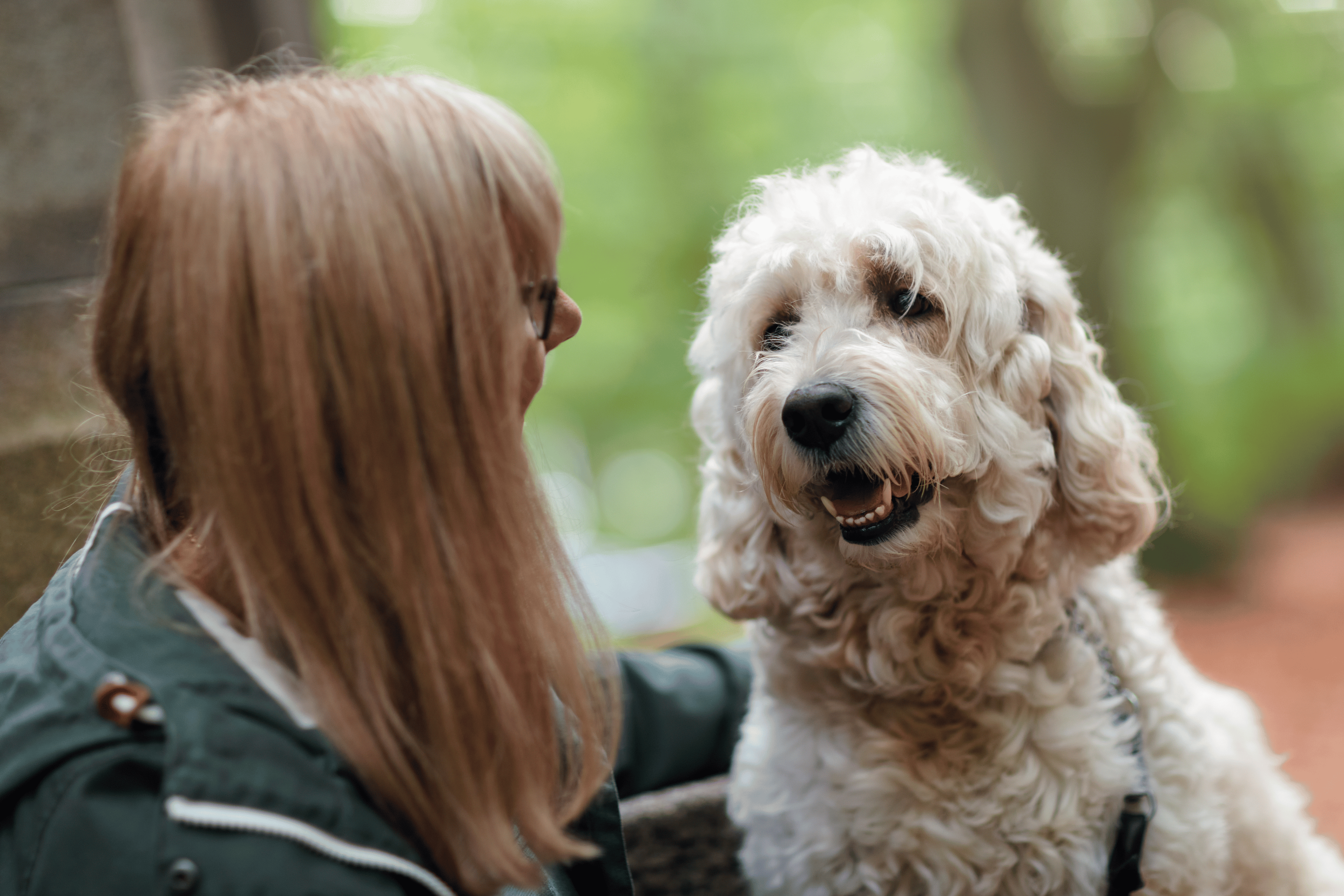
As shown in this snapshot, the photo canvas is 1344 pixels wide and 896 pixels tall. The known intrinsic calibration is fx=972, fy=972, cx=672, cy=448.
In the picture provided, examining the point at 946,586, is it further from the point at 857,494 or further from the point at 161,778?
the point at 161,778

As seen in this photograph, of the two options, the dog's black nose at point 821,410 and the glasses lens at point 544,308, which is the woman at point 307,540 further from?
the dog's black nose at point 821,410

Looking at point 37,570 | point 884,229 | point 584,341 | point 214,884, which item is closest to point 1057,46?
point 584,341

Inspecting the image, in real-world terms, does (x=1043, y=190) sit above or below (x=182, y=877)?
below

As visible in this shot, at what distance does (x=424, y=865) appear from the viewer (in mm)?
1372

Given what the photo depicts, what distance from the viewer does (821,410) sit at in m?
1.92

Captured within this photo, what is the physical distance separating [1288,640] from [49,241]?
24.1ft

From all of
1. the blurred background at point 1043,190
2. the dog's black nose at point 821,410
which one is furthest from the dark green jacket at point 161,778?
the blurred background at point 1043,190

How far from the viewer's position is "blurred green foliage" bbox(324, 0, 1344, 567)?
7.34 metres

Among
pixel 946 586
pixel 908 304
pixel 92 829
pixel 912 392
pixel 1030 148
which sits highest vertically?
pixel 908 304

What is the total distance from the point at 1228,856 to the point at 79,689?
7.18 feet

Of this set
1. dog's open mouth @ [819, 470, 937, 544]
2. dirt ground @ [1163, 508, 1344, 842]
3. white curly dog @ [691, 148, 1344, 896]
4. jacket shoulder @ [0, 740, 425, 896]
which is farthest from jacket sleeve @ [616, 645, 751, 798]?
dirt ground @ [1163, 508, 1344, 842]

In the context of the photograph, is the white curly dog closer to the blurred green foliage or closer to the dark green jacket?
the dark green jacket

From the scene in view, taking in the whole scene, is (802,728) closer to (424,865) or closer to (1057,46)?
(424,865)

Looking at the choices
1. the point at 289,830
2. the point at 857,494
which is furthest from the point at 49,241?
the point at 857,494
